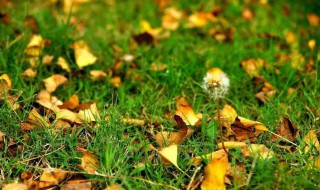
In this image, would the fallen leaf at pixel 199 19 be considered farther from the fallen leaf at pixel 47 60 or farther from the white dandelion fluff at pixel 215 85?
the white dandelion fluff at pixel 215 85

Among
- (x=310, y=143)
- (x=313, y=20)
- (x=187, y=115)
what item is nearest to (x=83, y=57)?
(x=187, y=115)

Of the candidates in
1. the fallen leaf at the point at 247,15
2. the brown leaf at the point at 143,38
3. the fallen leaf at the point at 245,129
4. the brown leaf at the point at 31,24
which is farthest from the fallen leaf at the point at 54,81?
the fallen leaf at the point at 247,15

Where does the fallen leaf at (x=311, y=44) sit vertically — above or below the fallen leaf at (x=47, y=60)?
below

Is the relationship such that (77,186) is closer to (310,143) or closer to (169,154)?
(169,154)

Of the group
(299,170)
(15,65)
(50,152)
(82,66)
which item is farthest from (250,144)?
(15,65)

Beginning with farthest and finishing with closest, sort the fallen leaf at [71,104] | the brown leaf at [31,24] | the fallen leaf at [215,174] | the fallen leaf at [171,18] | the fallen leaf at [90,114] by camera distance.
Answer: the fallen leaf at [171,18] → the brown leaf at [31,24] → the fallen leaf at [71,104] → the fallen leaf at [90,114] → the fallen leaf at [215,174]

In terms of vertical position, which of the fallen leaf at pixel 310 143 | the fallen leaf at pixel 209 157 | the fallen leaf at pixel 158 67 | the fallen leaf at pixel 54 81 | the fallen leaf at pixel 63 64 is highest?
the fallen leaf at pixel 63 64

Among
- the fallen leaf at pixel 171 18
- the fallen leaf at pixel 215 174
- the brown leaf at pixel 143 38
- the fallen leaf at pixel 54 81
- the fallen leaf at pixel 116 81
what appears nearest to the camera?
the fallen leaf at pixel 215 174
